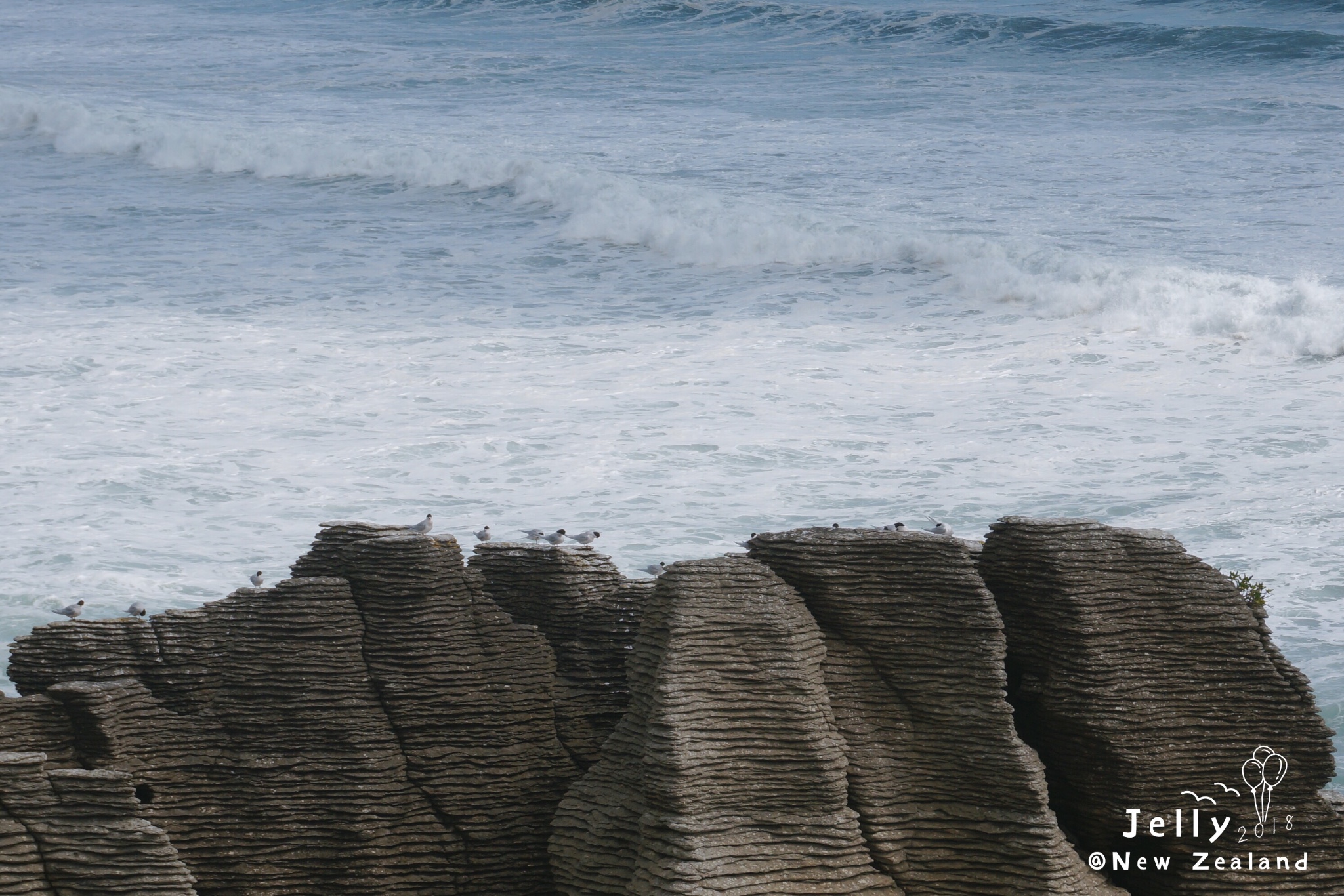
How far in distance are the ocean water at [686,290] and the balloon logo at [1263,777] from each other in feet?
10.1

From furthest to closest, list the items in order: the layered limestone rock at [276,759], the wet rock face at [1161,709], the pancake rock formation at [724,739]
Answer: the layered limestone rock at [276,759], the wet rock face at [1161,709], the pancake rock formation at [724,739]

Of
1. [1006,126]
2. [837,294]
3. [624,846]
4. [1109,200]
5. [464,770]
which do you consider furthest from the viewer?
[1006,126]

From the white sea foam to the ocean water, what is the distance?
85 millimetres

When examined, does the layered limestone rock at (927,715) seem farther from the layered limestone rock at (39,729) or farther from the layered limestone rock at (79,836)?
the layered limestone rock at (39,729)

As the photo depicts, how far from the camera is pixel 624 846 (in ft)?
24.4

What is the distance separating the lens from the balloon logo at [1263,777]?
7586mm

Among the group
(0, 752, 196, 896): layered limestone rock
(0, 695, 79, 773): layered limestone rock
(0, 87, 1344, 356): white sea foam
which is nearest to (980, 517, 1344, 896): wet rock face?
(0, 752, 196, 896): layered limestone rock

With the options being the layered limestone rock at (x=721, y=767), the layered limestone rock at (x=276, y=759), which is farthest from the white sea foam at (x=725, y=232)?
the layered limestone rock at (x=276, y=759)

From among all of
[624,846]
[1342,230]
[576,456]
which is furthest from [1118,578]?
[1342,230]

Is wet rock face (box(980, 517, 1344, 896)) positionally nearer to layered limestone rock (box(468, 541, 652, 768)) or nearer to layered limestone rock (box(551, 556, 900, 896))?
layered limestone rock (box(551, 556, 900, 896))

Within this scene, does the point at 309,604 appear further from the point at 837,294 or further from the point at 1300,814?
the point at 837,294

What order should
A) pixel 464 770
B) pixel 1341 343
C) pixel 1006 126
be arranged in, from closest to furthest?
pixel 464 770, pixel 1341 343, pixel 1006 126

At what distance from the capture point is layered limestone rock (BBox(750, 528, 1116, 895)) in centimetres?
730

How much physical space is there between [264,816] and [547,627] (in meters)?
1.82
